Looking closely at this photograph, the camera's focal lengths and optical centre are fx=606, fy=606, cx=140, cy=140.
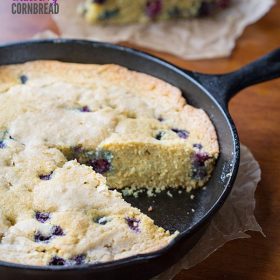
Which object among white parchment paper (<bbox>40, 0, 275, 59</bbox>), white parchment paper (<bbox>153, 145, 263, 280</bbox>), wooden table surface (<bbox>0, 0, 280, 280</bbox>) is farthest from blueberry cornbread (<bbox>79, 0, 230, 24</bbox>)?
white parchment paper (<bbox>153, 145, 263, 280</bbox>)

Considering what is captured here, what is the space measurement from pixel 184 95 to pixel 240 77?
0.27m

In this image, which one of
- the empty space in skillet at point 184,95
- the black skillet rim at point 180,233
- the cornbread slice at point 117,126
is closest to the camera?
the black skillet rim at point 180,233

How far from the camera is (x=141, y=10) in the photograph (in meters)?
3.76

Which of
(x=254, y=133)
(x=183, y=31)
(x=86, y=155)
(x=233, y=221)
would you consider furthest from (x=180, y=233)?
(x=183, y=31)

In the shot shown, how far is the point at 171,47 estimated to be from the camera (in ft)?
11.4

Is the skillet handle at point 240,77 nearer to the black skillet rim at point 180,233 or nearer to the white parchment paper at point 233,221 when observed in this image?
the black skillet rim at point 180,233

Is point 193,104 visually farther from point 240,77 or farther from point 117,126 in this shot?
point 117,126

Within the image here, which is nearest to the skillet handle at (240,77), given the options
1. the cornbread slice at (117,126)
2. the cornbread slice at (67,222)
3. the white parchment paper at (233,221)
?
the cornbread slice at (117,126)

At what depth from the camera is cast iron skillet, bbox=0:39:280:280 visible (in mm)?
1804

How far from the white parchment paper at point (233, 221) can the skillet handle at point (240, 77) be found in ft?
1.19

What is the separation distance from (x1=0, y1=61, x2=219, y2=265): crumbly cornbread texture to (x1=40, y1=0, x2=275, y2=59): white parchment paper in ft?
2.53

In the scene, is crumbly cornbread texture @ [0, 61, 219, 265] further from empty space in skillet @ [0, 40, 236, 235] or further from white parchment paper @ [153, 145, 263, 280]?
white parchment paper @ [153, 145, 263, 280]

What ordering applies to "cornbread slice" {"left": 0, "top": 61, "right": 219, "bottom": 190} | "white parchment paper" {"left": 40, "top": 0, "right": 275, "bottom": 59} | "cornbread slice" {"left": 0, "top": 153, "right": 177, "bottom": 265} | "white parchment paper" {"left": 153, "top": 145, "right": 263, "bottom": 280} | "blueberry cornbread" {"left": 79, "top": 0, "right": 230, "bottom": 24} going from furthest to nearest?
1. "blueberry cornbread" {"left": 79, "top": 0, "right": 230, "bottom": 24}
2. "white parchment paper" {"left": 40, "top": 0, "right": 275, "bottom": 59}
3. "cornbread slice" {"left": 0, "top": 61, "right": 219, "bottom": 190}
4. "white parchment paper" {"left": 153, "top": 145, "right": 263, "bottom": 280}
5. "cornbread slice" {"left": 0, "top": 153, "right": 177, "bottom": 265}

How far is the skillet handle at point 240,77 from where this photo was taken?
8.44 ft
